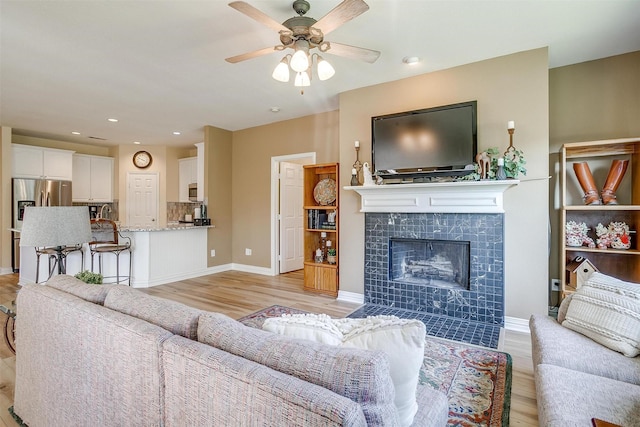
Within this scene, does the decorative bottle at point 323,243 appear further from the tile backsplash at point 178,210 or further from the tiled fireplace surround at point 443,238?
the tile backsplash at point 178,210

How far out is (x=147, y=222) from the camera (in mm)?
7410

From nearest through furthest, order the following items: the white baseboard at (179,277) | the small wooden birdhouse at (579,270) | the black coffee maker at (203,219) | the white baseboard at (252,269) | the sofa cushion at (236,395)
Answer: the sofa cushion at (236,395)
the small wooden birdhouse at (579,270)
the white baseboard at (179,277)
the black coffee maker at (203,219)
the white baseboard at (252,269)

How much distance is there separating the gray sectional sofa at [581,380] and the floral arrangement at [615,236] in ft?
4.38

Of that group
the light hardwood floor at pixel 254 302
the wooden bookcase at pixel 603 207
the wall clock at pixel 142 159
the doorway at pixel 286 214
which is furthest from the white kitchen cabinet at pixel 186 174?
the wooden bookcase at pixel 603 207

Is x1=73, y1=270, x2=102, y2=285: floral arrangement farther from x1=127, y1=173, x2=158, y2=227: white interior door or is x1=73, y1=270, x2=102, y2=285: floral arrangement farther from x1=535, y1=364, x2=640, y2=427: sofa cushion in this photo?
x1=127, y1=173, x2=158, y2=227: white interior door

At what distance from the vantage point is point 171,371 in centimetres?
100

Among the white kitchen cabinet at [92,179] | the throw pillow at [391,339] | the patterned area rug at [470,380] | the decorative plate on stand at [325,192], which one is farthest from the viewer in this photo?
the white kitchen cabinet at [92,179]

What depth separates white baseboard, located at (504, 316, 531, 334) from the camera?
3.05m

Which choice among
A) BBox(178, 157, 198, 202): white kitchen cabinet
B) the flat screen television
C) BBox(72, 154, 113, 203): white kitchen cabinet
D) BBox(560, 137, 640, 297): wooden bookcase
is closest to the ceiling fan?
the flat screen television

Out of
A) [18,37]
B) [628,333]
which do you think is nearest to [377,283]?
[628,333]

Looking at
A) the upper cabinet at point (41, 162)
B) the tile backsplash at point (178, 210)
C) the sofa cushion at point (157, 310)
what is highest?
the upper cabinet at point (41, 162)

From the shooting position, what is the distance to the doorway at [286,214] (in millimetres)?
5547

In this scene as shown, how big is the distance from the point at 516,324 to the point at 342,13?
10.4 feet

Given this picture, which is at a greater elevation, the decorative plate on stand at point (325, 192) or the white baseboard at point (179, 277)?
the decorative plate on stand at point (325, 192)
